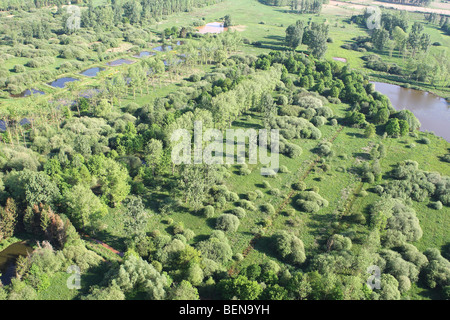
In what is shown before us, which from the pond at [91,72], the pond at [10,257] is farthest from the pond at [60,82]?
the pond at [10,257]

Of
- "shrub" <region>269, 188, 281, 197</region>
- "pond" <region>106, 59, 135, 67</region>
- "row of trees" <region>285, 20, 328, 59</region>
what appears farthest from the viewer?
"row of trees" <region>285, 20, 328, 59</region>

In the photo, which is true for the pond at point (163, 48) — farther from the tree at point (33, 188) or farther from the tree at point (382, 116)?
the tree at point (33, 188)

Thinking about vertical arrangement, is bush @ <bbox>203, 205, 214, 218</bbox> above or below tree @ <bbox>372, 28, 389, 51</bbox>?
below

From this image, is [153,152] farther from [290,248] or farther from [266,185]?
[290,248]

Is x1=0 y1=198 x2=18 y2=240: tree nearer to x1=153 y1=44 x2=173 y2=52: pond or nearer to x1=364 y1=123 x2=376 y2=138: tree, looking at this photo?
x1=364 y1=123 x2=376 y2=138: tree

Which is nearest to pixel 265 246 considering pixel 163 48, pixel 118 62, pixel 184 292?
pixel 184 292

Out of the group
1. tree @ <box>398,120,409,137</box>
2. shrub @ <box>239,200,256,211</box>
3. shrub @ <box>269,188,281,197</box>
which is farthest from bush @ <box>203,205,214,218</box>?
tree @ <box>398,120,409,137</box>
